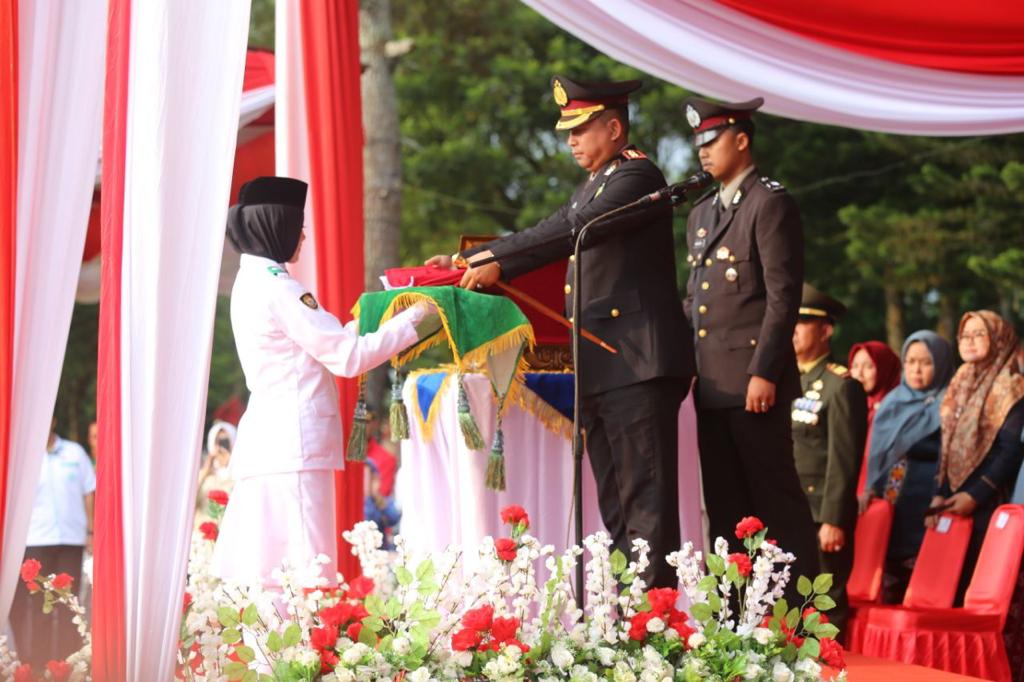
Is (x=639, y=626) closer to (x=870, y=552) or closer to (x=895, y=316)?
(x=870, y=552)

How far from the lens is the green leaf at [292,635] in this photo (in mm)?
3441

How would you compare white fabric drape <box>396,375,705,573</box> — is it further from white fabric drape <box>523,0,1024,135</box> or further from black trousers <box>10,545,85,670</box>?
black trousers <box>10,545,85,670</box>

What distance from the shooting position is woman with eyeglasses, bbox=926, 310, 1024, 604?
609cm

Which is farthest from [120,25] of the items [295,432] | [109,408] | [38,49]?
[295,432]

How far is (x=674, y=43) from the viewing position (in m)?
5.07

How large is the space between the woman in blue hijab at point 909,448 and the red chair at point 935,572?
297 millimetres

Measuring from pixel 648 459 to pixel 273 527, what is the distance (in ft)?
3.94

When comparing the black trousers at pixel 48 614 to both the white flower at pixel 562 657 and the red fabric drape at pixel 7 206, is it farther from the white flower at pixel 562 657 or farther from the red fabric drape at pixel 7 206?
the white flower at pixel 562 657

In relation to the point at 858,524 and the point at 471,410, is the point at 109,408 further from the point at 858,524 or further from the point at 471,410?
the point at 858,524

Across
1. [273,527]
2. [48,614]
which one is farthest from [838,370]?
[48,614]

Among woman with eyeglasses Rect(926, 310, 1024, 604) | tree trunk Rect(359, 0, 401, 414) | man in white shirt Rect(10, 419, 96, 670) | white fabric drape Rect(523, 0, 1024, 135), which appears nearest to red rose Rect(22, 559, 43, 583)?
white fabric drape Rect(523, 0, 1024, 135)

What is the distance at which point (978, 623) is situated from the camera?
18.4ft

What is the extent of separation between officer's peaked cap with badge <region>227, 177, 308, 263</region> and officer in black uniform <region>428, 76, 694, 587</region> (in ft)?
1.54

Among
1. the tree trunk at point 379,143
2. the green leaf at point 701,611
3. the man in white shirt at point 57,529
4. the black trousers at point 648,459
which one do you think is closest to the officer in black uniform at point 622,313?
the black trousers at point 648,459
